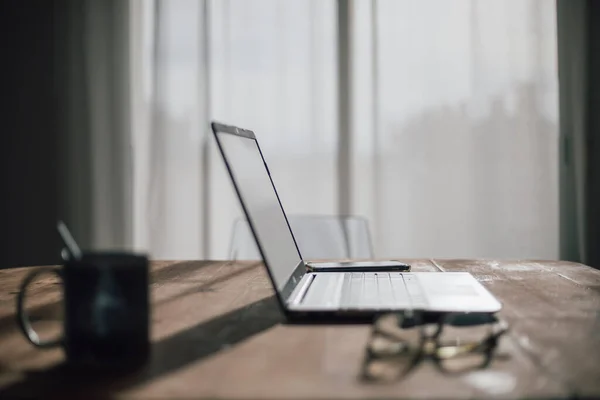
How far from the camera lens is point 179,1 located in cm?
301

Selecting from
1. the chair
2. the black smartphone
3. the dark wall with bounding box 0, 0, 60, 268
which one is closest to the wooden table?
the black smartphone

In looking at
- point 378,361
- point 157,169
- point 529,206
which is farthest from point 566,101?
point 378,361

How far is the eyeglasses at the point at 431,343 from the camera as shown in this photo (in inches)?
27.4

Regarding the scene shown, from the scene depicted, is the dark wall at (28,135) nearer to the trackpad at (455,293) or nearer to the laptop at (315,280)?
the laptop at (315,280)

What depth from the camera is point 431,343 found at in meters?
0.77

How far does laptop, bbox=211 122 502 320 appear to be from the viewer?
92 cm

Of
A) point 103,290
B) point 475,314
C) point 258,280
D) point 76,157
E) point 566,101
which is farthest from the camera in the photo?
point 76,157

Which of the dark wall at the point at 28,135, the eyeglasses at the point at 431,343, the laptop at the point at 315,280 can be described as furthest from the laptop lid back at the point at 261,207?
the dark wall at the point at 28,135

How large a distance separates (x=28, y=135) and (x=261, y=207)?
7.63 feet

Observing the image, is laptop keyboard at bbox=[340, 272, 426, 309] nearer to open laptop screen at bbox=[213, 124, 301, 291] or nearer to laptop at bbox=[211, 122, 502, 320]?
laptop at bbox=[211, 122, 502, 320]

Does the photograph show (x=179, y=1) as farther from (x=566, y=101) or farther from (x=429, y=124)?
(x=566, y=101)

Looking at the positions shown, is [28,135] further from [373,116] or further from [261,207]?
[261,207]

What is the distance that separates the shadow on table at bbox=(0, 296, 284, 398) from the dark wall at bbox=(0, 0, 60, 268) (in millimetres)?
2346

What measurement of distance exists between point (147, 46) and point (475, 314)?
8.24 feet
